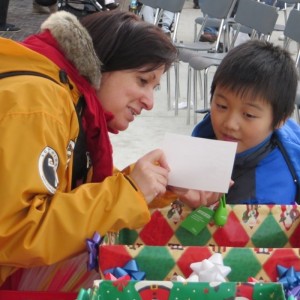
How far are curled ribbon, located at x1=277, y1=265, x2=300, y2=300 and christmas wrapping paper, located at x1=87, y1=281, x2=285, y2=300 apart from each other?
1.1 inches

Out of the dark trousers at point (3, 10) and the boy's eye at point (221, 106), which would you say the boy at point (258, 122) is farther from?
the dark trousers at point (3, 10)

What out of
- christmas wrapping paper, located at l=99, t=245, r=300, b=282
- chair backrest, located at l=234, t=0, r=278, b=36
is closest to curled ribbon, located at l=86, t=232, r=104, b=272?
christmas wrapping paper, located at l=99, t=245, r=300, b=282

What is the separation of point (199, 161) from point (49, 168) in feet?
1.01

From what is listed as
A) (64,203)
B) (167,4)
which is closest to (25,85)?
(64,203)

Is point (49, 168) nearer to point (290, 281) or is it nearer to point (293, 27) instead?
point (290, 281)

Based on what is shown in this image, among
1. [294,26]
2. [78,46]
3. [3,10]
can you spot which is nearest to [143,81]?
[78,46]

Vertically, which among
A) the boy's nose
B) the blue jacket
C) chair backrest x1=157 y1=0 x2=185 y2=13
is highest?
the boy's nose

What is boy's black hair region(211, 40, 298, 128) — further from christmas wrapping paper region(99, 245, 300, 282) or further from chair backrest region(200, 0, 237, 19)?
chair backrest region(200, 0, 237, 19)

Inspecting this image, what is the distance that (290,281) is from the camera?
3.57ft

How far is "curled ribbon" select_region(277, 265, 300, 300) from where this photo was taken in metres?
1.04

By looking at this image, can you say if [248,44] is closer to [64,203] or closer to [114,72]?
[114,72]

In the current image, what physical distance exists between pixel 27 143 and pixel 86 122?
24cm

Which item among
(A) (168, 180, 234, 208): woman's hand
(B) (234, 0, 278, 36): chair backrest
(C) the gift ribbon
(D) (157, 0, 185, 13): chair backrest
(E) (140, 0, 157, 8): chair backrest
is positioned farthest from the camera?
(E) (140, 0, 157, 8): chair backrest

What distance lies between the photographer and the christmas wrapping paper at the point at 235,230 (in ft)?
4.45
